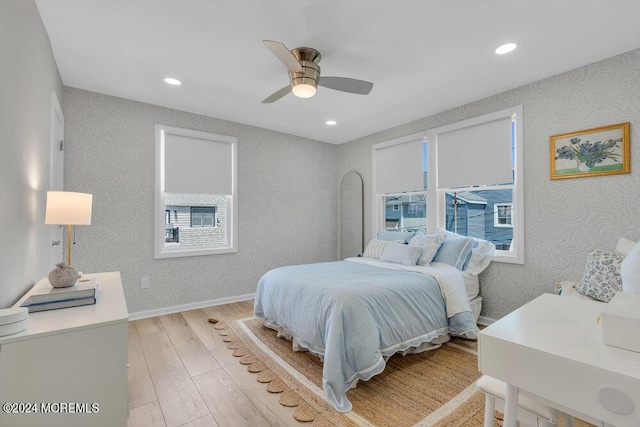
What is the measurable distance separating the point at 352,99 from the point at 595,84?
7.19 feet

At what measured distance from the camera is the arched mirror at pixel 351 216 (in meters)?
4.90

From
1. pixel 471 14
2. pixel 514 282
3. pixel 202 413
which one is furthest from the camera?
pixel 514 282

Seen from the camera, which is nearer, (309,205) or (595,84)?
(595,84)

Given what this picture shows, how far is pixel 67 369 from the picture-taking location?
1094 mm

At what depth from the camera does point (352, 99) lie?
10.9ft

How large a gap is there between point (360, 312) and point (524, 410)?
114cm

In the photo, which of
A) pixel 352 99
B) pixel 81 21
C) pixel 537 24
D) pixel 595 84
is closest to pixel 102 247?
pixel 81 21

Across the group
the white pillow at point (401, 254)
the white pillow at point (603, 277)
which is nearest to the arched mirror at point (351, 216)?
the white pillow at point (401, 254)

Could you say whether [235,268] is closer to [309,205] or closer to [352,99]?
[309,205]

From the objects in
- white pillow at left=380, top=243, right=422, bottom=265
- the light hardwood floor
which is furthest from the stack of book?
white pillow at left=380, top=243, right=422, bottom=265

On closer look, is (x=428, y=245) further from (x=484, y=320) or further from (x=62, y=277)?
(x=62, y=277)

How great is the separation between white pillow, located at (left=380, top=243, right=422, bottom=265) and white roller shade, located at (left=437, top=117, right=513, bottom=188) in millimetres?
1022

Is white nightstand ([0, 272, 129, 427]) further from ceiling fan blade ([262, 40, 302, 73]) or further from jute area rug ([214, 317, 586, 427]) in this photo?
ceiling fan blade ([262, 40, 302, 73])

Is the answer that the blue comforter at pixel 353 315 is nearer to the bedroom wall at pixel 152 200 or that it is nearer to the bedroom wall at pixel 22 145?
the bedroom wall at pixel 152 200
